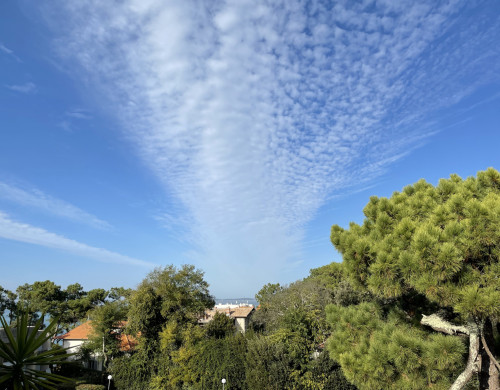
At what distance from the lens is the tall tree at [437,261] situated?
5.01m

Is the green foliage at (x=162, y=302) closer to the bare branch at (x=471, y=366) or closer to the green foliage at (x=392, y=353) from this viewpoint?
the green foliage at (x=392, y=353)

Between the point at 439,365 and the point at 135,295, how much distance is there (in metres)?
19.4

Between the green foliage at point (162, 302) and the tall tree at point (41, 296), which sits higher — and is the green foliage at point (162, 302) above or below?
below

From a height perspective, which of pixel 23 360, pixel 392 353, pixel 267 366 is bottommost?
pixel 267 366

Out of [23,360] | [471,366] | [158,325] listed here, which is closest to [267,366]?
[158,325]

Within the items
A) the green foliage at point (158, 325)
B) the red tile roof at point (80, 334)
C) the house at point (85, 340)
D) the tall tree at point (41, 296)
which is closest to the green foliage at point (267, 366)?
the green foliage at point (158, 325)

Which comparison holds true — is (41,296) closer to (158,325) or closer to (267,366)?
(158,325)

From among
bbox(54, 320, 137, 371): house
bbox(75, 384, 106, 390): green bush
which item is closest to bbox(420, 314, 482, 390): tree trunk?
bbox(75, 384, 106, 390): green bush

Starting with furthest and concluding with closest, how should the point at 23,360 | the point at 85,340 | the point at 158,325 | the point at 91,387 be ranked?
1. the point at 85,340
2. the point at 158,325
3. the point at 91,387
4. the point at 23,360

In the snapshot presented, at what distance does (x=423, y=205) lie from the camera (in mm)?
6516

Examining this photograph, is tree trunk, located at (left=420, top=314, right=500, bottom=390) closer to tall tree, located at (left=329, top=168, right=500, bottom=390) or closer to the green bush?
tall tree, located at (left=329, top=168, right=500, bottom=390)

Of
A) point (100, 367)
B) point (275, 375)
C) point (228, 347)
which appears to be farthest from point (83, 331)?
point (275, 375)

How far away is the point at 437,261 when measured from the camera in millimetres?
5023

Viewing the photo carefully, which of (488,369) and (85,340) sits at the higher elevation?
(85,340)
